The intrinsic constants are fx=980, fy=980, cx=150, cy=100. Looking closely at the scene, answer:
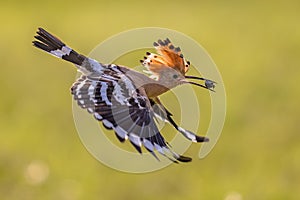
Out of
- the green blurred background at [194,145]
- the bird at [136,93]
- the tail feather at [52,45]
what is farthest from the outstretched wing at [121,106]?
the green blurred background at [194,145]

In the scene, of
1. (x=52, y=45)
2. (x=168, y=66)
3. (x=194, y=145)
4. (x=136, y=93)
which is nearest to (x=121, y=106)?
(x=136, y=93)

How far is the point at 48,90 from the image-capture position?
7148 millimetres

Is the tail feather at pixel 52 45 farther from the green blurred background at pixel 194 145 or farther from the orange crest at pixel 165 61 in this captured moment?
the green blurred background at pixel 194 145

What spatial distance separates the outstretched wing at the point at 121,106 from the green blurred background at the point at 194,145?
4.97 feet

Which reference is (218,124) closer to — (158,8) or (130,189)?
(130,189)

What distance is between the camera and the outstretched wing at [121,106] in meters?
2.75

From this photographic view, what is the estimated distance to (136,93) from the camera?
2922 mm

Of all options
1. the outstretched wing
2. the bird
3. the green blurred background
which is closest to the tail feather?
the bird

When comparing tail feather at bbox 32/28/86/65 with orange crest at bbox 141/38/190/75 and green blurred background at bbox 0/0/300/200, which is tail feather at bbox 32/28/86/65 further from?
green blurred background at bbox 0/0/300/200

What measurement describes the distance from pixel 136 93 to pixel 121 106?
0.08 meters

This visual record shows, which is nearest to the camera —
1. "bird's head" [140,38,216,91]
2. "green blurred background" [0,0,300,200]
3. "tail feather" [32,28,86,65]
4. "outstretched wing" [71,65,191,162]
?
"outstretched wing" [71,65,191,162]

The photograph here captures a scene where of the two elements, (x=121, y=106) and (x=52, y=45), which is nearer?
(x=121, y=106)

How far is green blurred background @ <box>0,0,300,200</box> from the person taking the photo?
4.88 meters

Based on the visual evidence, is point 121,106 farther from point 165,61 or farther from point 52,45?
point 52,45
